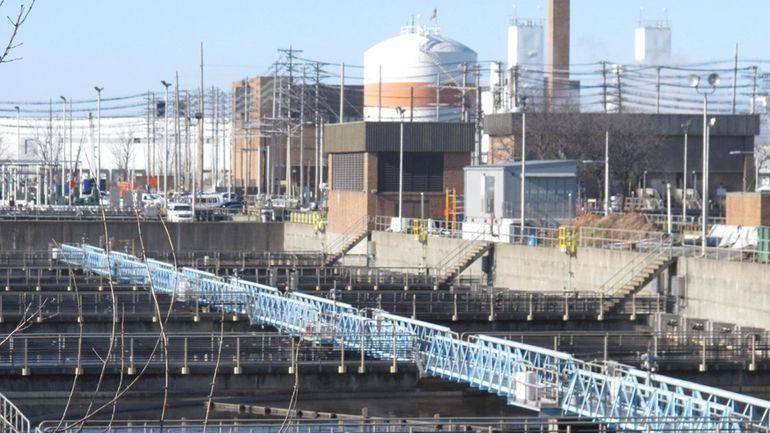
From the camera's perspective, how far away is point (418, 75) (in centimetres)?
11131

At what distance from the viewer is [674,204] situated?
82688 millimetres

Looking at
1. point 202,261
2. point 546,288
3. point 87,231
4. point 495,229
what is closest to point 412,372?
point 546,288

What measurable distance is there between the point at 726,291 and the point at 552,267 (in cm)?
1145

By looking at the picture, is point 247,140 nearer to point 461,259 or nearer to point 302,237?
point 302,237

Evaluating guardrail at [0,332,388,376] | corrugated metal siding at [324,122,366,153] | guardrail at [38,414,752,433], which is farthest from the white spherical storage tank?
guardrail at [38,414,752,433]

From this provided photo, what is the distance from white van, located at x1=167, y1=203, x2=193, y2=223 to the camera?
282ft

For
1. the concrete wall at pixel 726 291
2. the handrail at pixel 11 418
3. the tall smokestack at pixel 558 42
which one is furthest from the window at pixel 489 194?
the tall smokestack at pixel 558 42

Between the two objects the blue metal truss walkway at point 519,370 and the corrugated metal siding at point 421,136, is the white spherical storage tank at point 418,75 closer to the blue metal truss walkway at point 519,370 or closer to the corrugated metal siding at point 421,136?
the corrugated metal siding at point 421,136

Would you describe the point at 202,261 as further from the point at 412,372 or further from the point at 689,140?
the point at 412,372

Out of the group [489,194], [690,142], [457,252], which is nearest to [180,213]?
[489,194]

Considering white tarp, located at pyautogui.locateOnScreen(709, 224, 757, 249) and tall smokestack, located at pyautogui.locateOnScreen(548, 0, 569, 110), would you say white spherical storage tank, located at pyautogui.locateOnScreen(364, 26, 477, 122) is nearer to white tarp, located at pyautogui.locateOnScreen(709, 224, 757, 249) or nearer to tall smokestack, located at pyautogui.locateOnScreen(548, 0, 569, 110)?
tall smokestack, located at pyautogui.locateOnScreen(548, 0, 569, 110)

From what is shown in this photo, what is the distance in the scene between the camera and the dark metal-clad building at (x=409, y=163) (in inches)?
2790

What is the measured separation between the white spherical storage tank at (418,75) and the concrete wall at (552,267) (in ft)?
169

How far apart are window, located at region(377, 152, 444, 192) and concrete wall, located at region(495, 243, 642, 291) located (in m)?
13.6
